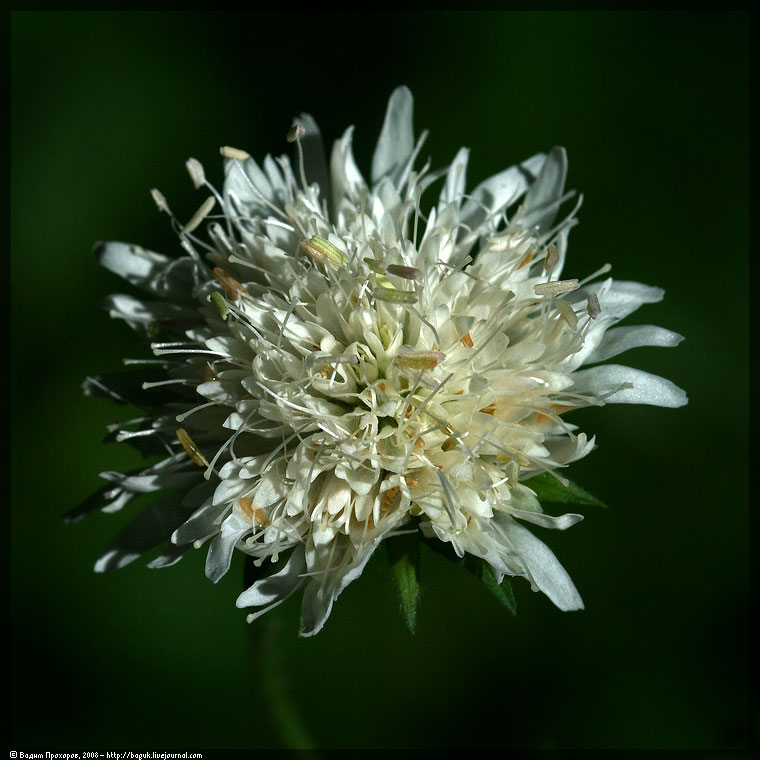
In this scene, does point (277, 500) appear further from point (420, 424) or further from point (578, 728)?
point (578, 728)

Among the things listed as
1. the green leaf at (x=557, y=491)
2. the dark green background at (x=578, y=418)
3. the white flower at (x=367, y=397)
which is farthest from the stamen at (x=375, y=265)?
the dark green background at (x=578, y=418)

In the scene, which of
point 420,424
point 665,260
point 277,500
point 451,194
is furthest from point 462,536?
point 665,260

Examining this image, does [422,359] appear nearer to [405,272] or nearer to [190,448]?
[405,272]

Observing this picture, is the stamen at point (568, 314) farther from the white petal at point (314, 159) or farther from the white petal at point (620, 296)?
the white petal at point (314, 159)

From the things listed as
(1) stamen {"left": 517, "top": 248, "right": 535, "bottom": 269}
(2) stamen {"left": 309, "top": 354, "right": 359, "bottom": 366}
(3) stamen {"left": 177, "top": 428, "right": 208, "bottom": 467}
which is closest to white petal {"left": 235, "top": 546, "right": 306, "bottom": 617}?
(3) stamen {"left": 177, "top": 428, "right": 208, "bottom": 467}

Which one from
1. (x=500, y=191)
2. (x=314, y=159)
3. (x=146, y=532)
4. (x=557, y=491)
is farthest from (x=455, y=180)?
(x=146, y=532)

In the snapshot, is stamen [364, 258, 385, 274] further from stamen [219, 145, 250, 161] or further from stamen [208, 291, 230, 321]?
stamen [219, 145, 250, 161]
